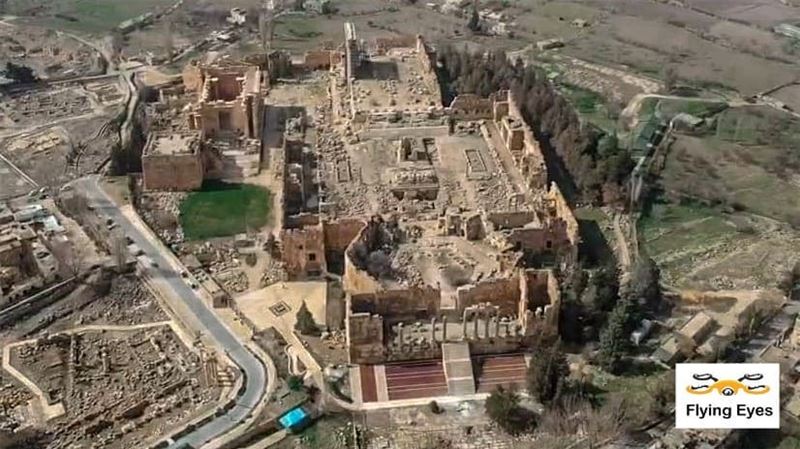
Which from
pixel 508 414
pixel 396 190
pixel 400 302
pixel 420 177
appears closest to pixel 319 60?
pixel 420 177

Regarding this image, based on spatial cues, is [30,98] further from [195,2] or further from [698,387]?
[698,387]

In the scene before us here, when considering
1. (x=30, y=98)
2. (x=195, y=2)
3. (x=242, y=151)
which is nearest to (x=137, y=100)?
(x=30, y=98)

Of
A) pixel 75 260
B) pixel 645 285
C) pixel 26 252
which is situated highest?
pixel 26 252

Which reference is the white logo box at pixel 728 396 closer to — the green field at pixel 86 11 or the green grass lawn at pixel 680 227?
the green grass lawn at pixel 680 227

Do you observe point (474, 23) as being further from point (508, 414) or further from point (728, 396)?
point (728, 396)

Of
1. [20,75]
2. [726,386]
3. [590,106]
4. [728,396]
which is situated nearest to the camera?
[728,396]

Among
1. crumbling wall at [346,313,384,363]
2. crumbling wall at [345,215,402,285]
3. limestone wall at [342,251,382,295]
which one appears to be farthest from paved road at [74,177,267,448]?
crumbling wall at [345,215,402,285]

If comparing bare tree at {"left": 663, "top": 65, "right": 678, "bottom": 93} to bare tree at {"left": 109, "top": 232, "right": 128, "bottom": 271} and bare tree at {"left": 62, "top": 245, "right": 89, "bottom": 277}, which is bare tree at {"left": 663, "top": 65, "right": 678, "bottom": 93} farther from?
bare tree at {"left": 62, "top": 245, "right": 89, "bottom": 277}
